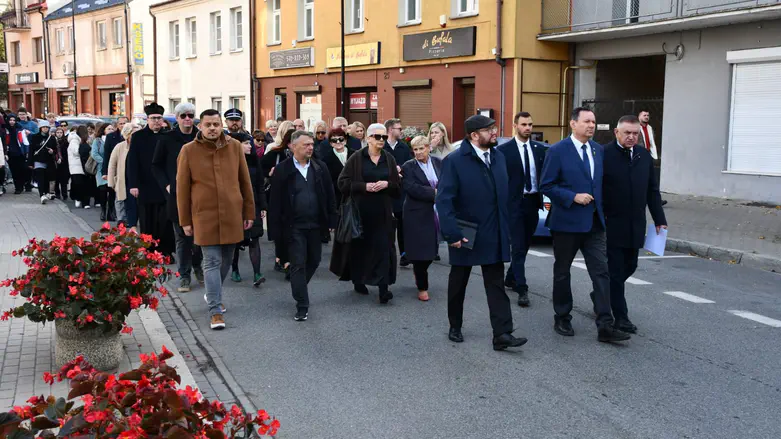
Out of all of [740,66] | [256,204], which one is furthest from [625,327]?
[740,66]

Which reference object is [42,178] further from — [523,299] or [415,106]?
[523,299]

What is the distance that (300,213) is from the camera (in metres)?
7.66

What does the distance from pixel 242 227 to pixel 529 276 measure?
12.4 feet

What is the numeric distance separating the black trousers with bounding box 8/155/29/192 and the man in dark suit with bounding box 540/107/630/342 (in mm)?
16274

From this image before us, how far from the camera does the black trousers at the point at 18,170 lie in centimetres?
1961

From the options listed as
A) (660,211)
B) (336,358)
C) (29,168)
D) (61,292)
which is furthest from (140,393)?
(29,168)

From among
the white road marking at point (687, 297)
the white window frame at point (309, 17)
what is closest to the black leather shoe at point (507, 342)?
the white road marking at point (687, 297)

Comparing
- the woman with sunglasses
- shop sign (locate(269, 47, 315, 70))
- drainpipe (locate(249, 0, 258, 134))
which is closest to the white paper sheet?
the woman with sunglasses

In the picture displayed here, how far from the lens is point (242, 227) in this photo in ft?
23.9

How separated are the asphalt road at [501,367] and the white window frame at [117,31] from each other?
36585 millimetres

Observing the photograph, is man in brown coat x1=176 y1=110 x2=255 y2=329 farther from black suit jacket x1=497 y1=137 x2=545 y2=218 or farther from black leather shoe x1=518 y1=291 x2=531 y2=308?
black leather shoe x1=518 y1=291 x2=531 y2=308

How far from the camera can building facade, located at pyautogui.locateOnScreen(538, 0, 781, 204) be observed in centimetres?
1647

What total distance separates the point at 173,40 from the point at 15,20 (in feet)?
74.2

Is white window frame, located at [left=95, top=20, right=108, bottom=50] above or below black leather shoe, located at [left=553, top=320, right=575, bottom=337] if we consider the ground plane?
above
